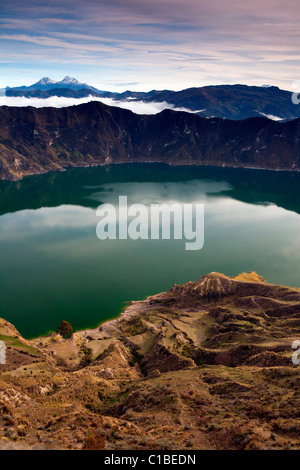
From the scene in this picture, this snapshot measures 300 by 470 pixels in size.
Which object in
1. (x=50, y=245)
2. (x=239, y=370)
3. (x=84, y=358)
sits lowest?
(x=84, y=358)

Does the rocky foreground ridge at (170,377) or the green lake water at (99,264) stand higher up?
the green lake water at (99,264)

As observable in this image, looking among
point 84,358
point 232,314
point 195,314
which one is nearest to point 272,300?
point 232,314

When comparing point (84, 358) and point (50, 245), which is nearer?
point (84, 358)

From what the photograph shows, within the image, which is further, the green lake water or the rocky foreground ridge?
the green lake water

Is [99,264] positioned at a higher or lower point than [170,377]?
higher

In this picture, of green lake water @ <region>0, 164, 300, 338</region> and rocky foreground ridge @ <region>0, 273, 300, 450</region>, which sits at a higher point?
green lake water @ <region>0, 164, 300, 338</region>

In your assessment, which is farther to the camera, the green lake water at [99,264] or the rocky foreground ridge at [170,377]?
the green lake water at [99,264]
